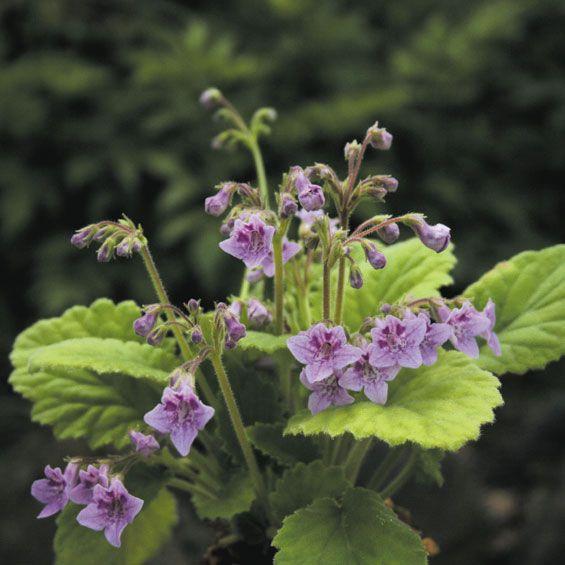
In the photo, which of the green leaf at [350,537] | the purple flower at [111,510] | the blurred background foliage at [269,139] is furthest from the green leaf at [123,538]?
the blurred background foliage at [269,139]

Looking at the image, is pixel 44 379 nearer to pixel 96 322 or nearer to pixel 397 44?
pixel 96 322

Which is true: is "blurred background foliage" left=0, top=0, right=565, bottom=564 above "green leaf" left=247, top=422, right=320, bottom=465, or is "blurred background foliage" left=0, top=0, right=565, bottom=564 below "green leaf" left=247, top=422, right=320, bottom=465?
below

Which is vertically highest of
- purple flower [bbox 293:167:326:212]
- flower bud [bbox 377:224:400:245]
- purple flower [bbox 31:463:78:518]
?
purple flower [bbox 293:167:326:212]

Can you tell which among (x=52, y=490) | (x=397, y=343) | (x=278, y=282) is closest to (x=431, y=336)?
(x=397, y=343)

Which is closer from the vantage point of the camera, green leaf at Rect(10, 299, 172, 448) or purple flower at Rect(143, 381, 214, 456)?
purple flower at Rect(143, 381, 214, 456)

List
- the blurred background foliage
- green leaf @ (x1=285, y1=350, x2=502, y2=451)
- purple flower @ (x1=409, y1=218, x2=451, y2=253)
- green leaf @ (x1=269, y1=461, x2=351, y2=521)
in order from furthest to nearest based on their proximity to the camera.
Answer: the blurred background foliage
green leaf @ (x1=269, y1=461, x2=351, y2=521)
purple flower @ (x1=409, y1=218, x2=451, y2=253)
green leaf @ (x1=285, y1=350, x2=502, y2=451)

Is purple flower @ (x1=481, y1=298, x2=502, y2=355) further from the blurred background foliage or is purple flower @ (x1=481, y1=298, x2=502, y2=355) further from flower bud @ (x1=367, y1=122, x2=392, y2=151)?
the blurred background foliage

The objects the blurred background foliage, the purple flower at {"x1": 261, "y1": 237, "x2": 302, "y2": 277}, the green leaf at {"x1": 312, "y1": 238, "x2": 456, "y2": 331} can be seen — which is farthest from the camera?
the blurred background foliage

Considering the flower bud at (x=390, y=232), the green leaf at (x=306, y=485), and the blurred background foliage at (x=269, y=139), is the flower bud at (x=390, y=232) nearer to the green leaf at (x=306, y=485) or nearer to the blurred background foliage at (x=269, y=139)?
the green leaf at (x=306, y=485)

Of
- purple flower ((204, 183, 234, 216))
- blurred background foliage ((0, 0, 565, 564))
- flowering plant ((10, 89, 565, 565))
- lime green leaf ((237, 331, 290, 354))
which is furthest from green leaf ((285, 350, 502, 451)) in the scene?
blurred background foliage ((0, 0, 565, 564))
